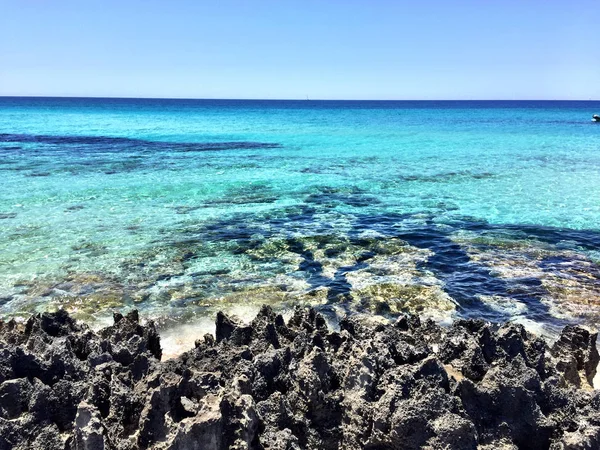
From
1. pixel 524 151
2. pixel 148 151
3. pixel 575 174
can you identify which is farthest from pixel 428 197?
pixel 148 151

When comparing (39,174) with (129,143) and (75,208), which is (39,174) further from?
(129,143)

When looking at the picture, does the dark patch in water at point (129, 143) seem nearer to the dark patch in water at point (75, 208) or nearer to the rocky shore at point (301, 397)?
the dark patch in water at point (75, 208)

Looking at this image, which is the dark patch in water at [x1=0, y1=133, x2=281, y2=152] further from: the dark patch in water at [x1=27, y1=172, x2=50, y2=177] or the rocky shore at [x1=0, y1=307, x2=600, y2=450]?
the rocky shore at [x1=0, y1=307, x2=600, y2=450]

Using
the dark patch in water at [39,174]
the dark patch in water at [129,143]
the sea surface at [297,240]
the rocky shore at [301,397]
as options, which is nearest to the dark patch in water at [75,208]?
the sea surface at [297,240]

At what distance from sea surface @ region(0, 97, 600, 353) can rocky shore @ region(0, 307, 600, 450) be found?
333 centimetres

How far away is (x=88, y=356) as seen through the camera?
6.92 meters

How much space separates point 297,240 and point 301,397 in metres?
10.9

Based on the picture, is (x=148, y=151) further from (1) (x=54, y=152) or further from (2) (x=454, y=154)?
(2) (x=454, y=154)

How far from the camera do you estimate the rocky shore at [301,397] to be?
5070mm

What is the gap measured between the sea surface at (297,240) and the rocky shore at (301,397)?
3.33m

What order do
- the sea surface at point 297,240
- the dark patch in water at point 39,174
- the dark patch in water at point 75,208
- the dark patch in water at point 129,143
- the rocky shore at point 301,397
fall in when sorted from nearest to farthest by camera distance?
the rocky shore at point 301,397
the sea surface at point 297,240
the dark patch in water at point 75,208
the dark patch in water at point 39,174
the dark patch in water at point 129,143

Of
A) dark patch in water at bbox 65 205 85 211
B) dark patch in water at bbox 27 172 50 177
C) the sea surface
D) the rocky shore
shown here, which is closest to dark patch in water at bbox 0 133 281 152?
the sea surface

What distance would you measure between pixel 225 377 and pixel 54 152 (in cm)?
3906

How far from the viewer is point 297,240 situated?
16.5m
